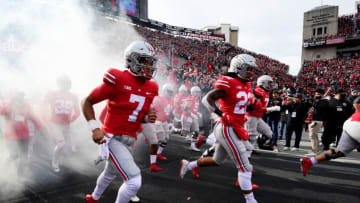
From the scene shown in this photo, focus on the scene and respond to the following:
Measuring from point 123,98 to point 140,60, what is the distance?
17.9 inches

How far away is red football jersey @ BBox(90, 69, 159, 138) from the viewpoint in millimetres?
2309

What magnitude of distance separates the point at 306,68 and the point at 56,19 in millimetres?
39178

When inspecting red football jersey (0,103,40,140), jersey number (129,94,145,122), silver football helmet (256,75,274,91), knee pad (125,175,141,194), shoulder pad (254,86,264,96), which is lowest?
knee pad (125,175,141,194)

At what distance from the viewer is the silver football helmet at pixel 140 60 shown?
241 centimetres

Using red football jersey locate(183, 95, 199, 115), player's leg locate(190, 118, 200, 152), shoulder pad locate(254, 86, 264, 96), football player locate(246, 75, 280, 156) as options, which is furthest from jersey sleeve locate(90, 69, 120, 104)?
red football jersey locate(183, 95, 199, 115)

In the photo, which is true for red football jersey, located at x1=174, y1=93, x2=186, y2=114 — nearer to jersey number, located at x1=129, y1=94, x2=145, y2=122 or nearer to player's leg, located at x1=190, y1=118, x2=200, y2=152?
player's leg, located at x1=190, y1=118, x2=200, y2=152

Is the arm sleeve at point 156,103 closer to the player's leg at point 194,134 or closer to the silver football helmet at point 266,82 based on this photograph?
the player's leg at point 194,134

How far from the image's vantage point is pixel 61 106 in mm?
4730

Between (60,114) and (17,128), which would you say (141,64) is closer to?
(17,128)

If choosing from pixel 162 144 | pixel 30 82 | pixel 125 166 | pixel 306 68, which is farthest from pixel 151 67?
pixel 306 68

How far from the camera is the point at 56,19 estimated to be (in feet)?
29.1

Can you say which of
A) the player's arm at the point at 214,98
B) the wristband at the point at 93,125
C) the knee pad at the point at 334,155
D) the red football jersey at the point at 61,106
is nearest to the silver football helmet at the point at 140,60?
the wristband at the point at 93,125

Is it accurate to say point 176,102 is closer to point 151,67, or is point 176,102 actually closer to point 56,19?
point 56,19

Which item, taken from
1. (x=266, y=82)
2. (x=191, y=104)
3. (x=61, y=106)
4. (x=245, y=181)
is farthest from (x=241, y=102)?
(x=191, y=104)
